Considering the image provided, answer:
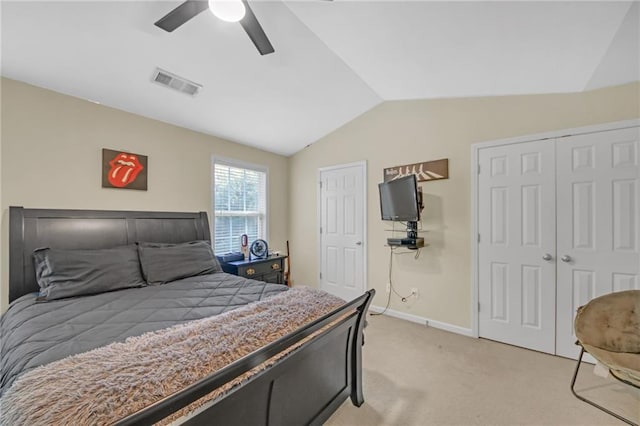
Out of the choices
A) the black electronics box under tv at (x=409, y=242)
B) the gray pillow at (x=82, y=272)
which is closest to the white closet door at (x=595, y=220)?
the black electronics box under tv at (x=409, y=242)

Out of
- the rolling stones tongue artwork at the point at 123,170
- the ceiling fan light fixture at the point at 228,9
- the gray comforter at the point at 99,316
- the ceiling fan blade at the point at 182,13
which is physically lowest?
the gray comforter at the point at 99,316

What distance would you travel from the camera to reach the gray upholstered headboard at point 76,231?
2.23 m

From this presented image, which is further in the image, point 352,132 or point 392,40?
point 352,132

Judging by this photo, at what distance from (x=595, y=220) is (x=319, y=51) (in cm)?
287

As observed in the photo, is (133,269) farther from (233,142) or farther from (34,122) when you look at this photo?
(233,142)

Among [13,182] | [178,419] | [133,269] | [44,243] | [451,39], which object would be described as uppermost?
[451,39]

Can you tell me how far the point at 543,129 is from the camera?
8.54 ft

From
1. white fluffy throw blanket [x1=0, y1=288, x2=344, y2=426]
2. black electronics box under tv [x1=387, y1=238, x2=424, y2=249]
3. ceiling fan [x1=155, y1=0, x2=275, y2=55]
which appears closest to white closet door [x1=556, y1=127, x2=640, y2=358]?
black electronics box under tv [x1=387, y1=238, x2=424, y2=249]

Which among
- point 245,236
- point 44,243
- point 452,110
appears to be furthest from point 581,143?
point 44,243

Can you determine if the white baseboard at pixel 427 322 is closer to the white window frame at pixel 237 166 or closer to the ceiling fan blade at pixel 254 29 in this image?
the white window frame at pixel 237 166

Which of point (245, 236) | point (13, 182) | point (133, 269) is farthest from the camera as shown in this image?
point (245, 236)

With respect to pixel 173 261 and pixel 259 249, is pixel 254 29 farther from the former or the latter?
pixel 259 249

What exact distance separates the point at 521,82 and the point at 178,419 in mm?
3405

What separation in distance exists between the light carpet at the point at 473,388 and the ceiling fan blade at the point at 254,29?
8.23 feet
